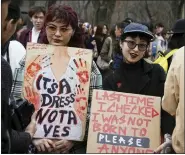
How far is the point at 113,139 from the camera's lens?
11.3ft

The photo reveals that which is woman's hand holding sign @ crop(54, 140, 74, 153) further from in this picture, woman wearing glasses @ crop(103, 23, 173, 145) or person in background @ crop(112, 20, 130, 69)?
person in background @ crop(112, 20, 130, 69)

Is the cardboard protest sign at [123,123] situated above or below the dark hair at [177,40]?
below

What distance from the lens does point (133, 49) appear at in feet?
12.6

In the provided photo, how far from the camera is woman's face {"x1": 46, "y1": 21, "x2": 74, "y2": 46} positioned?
364 centimetres

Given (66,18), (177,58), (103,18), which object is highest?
(103,18)

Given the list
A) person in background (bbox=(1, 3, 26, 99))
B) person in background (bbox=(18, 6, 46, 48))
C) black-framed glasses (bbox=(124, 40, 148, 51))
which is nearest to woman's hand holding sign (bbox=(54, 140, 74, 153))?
person in background (bbox=(1, 3, 26, 99))

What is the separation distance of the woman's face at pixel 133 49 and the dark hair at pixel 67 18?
0.38 metres

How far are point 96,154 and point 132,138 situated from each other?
288mm

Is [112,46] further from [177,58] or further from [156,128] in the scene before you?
[177,58]

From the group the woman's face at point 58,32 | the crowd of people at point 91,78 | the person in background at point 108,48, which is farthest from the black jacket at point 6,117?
the person in background at point 108,48

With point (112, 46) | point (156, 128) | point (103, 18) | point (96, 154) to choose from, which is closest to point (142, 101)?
point (156, 128)

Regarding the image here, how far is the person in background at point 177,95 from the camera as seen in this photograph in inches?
109

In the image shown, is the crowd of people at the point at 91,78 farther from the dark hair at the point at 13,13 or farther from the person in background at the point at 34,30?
the person in background at the point at 34,30

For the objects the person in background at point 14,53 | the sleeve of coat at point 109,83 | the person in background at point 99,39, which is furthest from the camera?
the person in background at point 99,39
